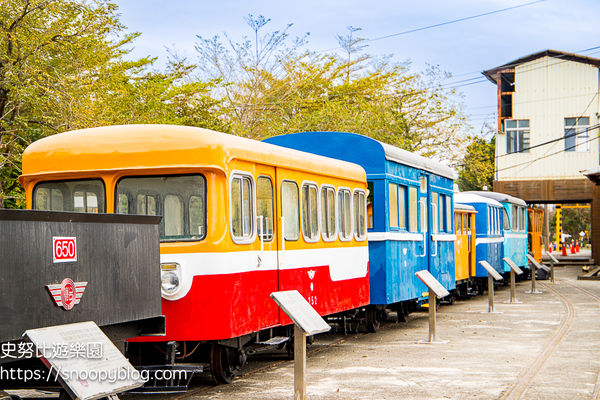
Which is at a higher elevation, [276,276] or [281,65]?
[281,65]

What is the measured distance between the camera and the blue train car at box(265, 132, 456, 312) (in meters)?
13.8

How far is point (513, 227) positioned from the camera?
2838 cm

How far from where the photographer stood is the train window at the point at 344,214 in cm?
1222

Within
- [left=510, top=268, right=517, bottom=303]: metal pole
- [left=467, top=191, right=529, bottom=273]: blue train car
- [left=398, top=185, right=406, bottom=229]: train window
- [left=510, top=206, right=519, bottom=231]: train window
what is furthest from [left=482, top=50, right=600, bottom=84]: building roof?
[left=398, top=185, right=406, bottom=229]: train window

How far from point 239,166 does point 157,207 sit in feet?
3.13

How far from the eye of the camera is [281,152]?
10172 mm

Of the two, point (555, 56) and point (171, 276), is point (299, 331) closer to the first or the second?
point (171, 276)

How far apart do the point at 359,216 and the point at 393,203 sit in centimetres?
123

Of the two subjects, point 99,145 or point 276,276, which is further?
point 276,276

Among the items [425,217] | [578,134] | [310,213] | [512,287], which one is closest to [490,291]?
[512,287]

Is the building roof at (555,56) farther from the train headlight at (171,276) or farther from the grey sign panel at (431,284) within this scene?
the train headlight at (171,276)

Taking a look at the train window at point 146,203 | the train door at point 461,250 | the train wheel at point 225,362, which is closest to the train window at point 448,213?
the train door at point 461,250

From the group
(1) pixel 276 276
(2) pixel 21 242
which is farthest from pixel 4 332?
(1) pixel 276 276

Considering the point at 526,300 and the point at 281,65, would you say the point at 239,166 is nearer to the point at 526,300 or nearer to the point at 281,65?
the point at 526,300
